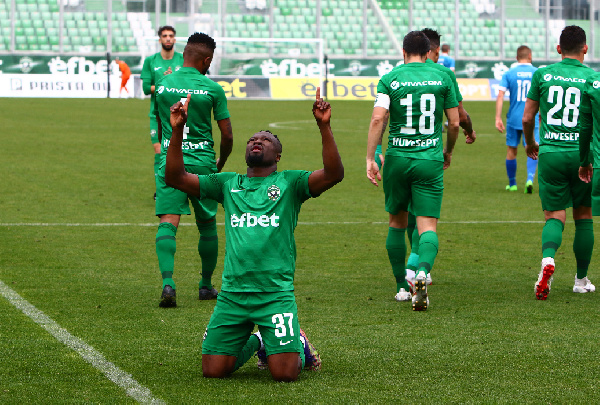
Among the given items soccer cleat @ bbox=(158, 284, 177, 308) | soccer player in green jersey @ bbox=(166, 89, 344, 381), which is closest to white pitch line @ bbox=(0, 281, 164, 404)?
soccer player in green jersey @ bbox=(166, 89, 344, 381)

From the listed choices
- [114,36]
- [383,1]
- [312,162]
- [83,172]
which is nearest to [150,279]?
[83,172]

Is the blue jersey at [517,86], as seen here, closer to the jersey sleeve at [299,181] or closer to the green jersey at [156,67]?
the green jersey at [156,67]

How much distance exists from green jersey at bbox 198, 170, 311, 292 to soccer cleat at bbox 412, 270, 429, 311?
5.74 feet

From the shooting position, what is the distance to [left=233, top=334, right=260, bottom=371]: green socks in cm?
522

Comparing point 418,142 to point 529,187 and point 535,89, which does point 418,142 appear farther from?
point 529,187

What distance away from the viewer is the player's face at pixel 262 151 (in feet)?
17.2

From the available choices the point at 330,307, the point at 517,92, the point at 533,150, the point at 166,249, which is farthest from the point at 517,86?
the point at 166,249

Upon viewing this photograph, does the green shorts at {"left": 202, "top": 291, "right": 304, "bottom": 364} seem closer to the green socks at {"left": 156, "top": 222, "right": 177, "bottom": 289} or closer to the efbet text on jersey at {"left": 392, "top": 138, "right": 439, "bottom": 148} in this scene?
the green socks at {"left": 156, "top": 222, "right": 177, "bottom": 289}

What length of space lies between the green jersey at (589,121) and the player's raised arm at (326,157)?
2.79 m

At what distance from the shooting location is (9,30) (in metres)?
41.7

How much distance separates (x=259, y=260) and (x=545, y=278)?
292cm

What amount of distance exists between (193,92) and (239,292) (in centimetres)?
252

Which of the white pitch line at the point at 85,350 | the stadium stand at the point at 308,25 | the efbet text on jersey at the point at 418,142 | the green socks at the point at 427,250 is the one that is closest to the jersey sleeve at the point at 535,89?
the efbet text on jersey at the point at 418,142

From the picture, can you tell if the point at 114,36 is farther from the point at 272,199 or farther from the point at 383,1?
the point at 272,199
